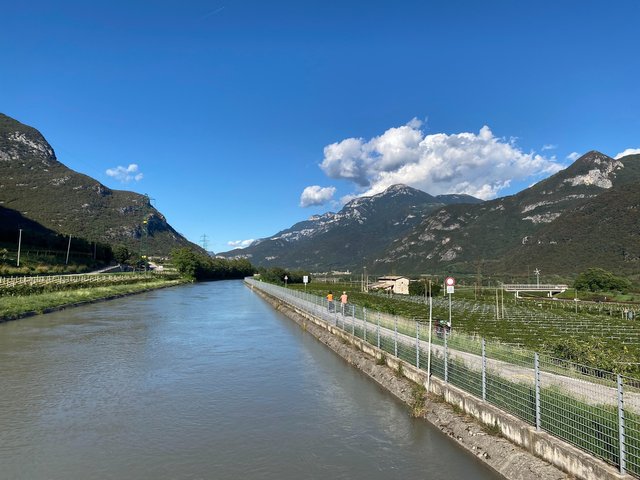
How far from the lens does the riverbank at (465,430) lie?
295 inches

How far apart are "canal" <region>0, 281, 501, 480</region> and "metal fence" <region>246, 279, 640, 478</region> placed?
1.48m

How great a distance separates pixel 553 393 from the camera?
8258mm

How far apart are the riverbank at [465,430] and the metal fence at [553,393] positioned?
613 mm

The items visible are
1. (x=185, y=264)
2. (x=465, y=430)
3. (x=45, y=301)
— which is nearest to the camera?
(x=465, y=430)

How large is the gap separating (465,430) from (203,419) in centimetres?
639

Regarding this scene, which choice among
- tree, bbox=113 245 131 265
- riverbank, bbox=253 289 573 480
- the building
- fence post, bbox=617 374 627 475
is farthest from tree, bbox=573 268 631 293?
tree, bbox=113 245 131 265

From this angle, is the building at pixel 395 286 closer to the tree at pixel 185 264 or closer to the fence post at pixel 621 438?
the tree at pixel 185 264

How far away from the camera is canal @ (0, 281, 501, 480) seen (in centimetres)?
858

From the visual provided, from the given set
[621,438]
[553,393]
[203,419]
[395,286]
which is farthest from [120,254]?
[621,438]

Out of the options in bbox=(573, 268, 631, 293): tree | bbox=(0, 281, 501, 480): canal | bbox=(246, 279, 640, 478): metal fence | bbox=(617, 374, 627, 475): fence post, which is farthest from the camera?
bbox=(573, 268, 631, 293): tree

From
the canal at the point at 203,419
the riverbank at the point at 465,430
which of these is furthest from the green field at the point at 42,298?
the riverbank at the point at 465,430

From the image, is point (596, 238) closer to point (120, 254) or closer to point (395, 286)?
point (395, 286)

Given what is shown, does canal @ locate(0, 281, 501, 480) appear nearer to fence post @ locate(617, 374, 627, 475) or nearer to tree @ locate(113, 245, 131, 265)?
fence post @ locate(617, 374, 627, 475)

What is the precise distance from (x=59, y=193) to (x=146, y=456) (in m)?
209
